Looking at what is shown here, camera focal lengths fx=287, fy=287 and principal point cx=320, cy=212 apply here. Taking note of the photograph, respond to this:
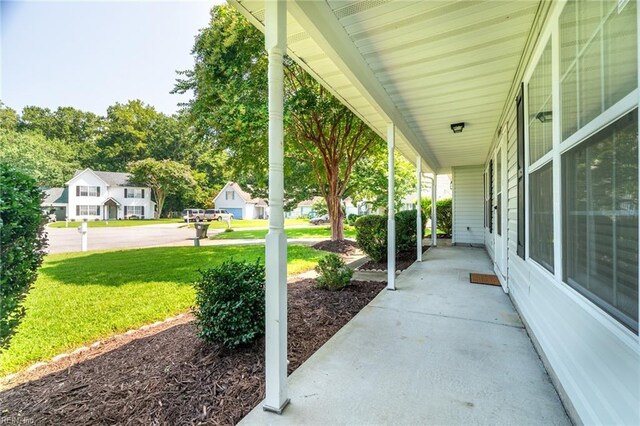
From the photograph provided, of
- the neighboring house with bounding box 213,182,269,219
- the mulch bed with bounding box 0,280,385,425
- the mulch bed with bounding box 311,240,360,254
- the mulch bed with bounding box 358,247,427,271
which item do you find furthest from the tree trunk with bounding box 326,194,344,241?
the neighboring house with bounding box 213,182,269,219

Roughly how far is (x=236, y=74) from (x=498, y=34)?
547 centimetres

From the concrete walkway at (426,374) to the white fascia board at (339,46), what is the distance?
8.38 feet

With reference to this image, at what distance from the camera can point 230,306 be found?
7.98ft

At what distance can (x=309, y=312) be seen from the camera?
3.48 m

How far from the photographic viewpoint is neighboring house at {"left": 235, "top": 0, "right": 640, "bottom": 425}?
1157 mm

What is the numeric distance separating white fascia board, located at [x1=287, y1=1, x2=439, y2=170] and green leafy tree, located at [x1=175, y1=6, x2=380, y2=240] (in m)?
3.10

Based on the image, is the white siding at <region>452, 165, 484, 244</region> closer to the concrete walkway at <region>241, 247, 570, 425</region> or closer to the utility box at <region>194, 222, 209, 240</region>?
the concrete walkway at <region>241, 247, 570, 425</region>

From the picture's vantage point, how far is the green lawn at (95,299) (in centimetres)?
298

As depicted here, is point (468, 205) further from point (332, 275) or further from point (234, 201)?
point (234, 201)

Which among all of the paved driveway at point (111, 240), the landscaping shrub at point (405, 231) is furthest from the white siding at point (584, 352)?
the paved driveway at point (111, 240)

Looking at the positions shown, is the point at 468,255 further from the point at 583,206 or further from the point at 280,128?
the point at 280,128

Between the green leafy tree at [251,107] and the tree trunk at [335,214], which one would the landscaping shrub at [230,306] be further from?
the tree trunk at [335,214]

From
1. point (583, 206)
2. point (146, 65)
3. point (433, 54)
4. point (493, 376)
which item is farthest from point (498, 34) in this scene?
point (146, 65)

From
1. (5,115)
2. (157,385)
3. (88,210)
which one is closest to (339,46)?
(157,385)
